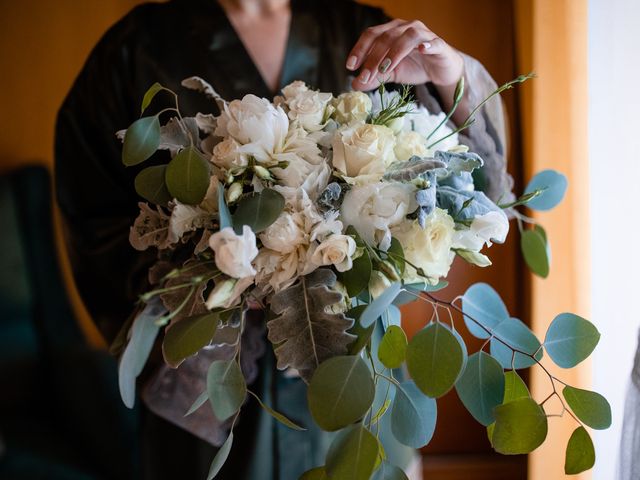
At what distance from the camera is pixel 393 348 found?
55 centimetres

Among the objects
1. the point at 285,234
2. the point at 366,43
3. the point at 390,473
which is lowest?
the point at 390,473

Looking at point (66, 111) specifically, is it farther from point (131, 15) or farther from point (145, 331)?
point (145, 331)

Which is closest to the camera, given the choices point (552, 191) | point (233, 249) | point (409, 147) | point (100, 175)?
point (233, 249)

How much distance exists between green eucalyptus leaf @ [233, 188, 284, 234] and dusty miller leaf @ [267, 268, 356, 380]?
2.5 inches

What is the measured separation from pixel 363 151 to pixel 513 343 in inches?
9.0

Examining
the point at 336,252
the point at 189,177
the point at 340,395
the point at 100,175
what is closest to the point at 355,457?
the point at 340,395

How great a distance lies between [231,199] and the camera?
0.54 metres

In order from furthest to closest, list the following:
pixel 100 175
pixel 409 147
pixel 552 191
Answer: pixel 100 175
pixel 552 191
pixel 409 147

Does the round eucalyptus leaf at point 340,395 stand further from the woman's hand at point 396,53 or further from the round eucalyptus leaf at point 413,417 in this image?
the woman's hand at point 396,53

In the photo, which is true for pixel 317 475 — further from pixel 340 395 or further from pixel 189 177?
pixel 189 177

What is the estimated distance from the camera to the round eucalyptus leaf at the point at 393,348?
1.79 ft

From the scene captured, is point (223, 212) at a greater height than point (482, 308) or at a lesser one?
greater

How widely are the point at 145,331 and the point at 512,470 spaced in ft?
3.81

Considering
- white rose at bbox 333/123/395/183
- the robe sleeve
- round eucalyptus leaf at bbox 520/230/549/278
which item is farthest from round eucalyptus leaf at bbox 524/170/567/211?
the robe sleeve
